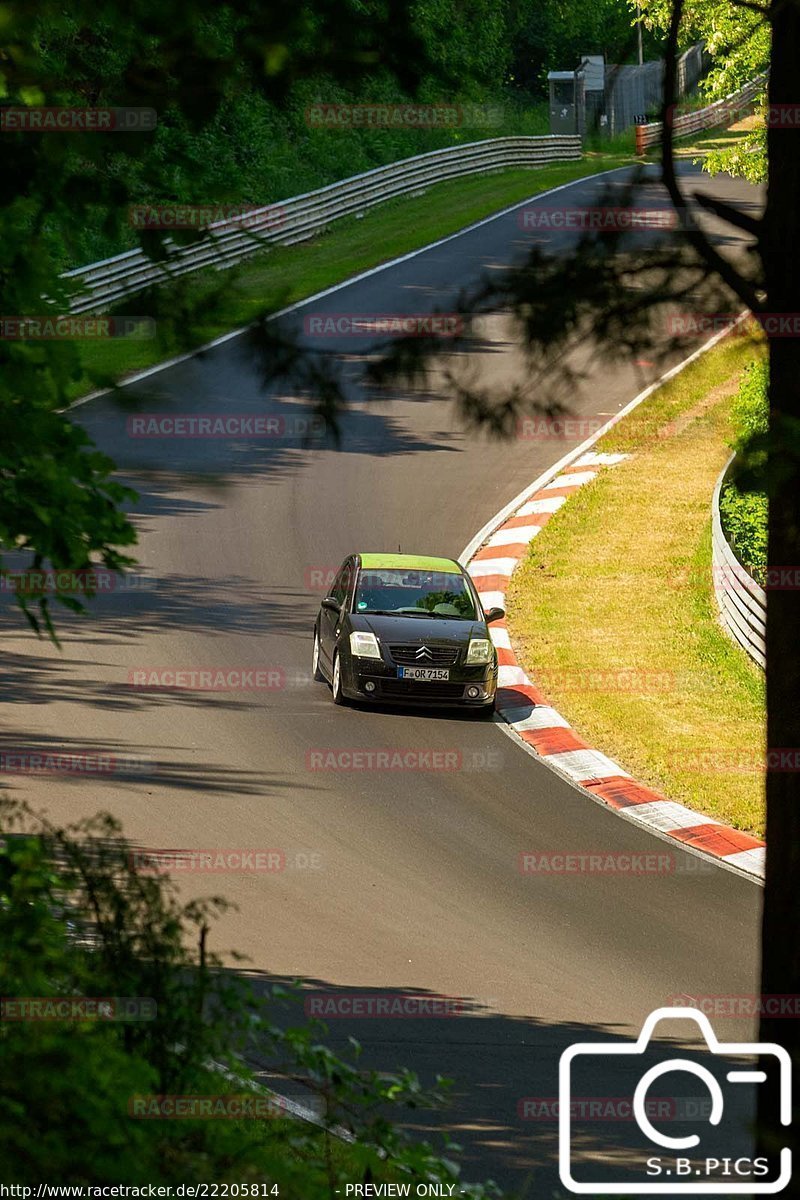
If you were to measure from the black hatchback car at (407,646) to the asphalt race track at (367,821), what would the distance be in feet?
1.04

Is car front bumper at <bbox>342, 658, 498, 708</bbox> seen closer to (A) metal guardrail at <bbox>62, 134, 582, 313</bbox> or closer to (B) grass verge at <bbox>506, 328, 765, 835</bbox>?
(B) grass verge at <bbox>506, 328, 765, 835</bbox>

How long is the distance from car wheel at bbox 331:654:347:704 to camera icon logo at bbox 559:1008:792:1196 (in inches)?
292

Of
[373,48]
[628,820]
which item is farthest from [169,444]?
[373,48]

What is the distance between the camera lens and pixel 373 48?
4961 mm

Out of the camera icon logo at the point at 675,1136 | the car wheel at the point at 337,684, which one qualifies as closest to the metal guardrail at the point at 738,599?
the car wheel at the point at 337,684

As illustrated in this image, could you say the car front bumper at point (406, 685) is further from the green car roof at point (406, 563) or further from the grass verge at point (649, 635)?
the green car roof at point (406, 563)

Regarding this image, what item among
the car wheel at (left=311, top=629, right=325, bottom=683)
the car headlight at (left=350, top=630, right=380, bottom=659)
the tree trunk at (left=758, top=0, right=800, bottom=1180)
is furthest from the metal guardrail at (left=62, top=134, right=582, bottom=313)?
the tree trunk at (left=758, top=0, right=800, bottom=1180)

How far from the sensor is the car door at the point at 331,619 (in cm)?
1742

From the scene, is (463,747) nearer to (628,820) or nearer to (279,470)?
(628,820)

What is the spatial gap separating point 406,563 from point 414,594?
785mm

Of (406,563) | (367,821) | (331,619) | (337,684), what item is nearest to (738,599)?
(406,563)

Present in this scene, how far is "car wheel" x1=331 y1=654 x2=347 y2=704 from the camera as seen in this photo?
17.1 m

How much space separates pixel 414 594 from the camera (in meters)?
17.9

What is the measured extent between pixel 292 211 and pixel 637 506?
20251mm
